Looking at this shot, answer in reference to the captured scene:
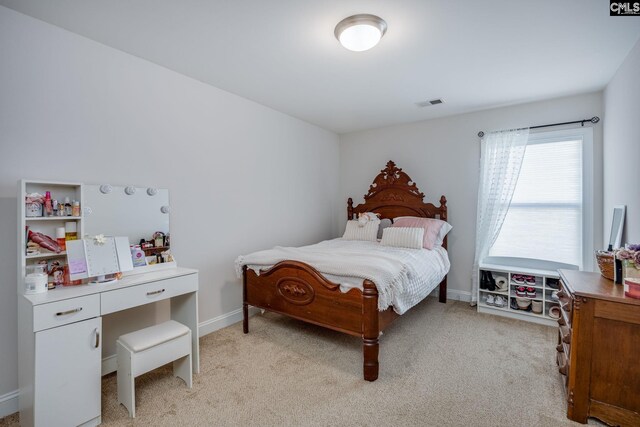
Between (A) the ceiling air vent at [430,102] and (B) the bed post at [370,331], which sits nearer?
(B) the bed post at [370,331]

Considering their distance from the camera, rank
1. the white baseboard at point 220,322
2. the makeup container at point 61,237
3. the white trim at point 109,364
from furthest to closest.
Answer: the white baseboard at point 220,322 → the white trim at point 109,364 → the makeup container at point 61,237

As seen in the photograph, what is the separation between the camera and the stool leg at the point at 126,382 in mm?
1810

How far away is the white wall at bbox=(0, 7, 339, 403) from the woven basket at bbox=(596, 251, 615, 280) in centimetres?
308

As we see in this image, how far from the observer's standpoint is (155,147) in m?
2.62

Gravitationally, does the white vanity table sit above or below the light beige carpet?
above

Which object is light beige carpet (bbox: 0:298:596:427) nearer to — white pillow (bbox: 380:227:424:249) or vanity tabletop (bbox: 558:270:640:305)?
vanity tabletop (bbox: 558:270:640:305)

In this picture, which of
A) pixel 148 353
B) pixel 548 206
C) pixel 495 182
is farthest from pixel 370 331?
pixel 548 206

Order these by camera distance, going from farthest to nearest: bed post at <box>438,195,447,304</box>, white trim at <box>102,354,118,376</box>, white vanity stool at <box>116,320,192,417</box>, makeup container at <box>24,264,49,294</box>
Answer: bed post at <box>438,195,447,304</box> < white trim at <box>102,354,118,376</box> < white vanity stool at <box>116,320,192,417</box> < makeup container at <box>24,264,49,294</box>

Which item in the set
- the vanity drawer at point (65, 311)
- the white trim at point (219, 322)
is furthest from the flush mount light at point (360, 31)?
the white trim at point (219, 322)

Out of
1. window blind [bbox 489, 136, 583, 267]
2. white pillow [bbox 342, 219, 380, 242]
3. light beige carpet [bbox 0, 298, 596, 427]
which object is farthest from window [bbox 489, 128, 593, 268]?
white pillow [bbox 342, 219, 380, 242]

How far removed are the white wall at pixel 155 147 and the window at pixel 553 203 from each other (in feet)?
8.89

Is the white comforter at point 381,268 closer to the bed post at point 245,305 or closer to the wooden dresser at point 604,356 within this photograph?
the bed post at point 245,305

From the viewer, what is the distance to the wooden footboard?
7.17ft

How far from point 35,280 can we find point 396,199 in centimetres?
381
